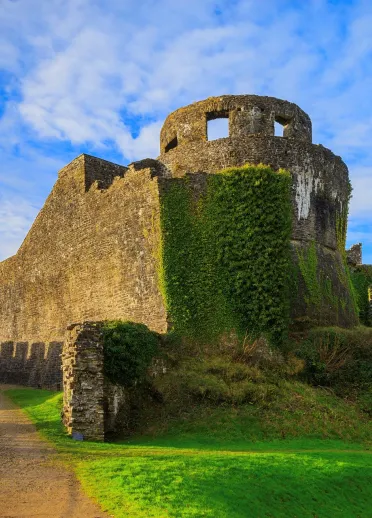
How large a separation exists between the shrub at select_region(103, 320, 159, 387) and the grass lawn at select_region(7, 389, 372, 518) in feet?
6.14

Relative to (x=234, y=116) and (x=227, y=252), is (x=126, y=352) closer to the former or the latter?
(x=227, y=252)

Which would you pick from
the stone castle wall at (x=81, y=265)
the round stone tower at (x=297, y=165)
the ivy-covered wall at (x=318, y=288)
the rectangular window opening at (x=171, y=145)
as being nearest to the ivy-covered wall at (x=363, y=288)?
the round stone tower at (x=297, y=165)

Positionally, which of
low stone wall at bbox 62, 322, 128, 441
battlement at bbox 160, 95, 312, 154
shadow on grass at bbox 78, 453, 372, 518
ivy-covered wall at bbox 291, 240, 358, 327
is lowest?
shadow on grass at bbox 78, 453, 372, 518

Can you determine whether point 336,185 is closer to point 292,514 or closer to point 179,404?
point 179,404

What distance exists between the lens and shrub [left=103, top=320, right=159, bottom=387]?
51.5 ft

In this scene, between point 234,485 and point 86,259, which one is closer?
point 234,485

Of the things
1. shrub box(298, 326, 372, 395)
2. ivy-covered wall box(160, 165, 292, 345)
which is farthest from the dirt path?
shrub box(298, 326, 372, 395)

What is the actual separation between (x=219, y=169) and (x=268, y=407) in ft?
33.3

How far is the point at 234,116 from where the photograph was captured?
79.4 ft

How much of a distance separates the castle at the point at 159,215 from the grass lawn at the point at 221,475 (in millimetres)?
6242

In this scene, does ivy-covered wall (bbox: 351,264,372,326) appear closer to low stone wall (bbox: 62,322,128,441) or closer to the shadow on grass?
the shadow on grass

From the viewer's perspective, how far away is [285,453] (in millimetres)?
13680

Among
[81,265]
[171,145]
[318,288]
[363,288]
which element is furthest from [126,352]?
[363,288]

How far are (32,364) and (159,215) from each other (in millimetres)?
12131
